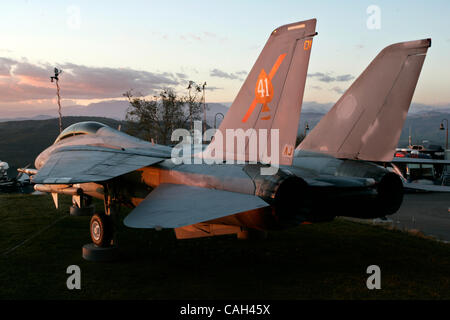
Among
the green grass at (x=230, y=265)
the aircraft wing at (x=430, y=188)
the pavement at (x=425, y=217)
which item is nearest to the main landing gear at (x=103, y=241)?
the green grass at (x=230, y=265)

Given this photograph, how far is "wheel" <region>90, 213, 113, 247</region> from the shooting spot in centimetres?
809

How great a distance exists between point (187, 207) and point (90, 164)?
3.07 m

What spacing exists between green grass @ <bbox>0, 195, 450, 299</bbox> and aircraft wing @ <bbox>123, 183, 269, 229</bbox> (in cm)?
131

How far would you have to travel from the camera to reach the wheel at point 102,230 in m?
8.09

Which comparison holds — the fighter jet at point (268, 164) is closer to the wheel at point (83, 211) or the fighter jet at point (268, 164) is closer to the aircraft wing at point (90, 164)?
the aircraft wing at point (90, 164)

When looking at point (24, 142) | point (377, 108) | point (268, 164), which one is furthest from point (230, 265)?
point (24, 142)

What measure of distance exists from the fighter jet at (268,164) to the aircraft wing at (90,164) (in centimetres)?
2

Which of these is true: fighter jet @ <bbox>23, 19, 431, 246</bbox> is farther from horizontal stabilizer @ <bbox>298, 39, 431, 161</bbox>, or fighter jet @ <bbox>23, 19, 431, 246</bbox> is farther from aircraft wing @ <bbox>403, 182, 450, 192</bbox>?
aircraft wing @ <bbox>403, 182, 450, 192</bbox>

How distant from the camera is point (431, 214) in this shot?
15484mm

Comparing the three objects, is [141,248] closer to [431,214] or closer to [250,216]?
[250,216]

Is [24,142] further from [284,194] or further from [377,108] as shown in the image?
[284,194]

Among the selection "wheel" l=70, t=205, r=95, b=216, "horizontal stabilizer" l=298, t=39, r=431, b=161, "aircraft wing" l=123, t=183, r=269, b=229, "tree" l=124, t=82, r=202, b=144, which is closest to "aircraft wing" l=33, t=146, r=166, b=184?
"aircraft wing" l=123, t=183, r=269, b=229

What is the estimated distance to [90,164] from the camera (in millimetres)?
7938
